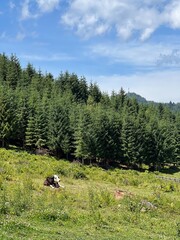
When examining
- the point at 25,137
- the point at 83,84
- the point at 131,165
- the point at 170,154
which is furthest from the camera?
the point at 83,84

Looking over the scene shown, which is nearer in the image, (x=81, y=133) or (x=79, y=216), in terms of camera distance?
(x=79, y=216)

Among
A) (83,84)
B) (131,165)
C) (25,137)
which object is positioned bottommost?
(131,165)

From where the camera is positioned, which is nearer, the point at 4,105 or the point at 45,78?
the point at 4,105

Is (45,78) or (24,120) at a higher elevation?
(45,78)

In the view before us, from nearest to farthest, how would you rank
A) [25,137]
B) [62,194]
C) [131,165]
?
[62,194] → [25,137] → [131,165]

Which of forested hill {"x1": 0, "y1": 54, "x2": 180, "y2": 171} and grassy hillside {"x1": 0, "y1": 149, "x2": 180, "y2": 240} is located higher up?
forested hill {"x1": 0, "y1": 54, "x2": 180, "y2": 171}

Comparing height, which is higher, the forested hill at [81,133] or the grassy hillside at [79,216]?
the forested hill at [81,133]

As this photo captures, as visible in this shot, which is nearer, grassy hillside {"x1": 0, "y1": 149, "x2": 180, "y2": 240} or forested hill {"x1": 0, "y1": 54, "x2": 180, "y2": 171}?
grassy hillside {"x1": 0, "y1": 149, "x2": 180, "y2": 240}

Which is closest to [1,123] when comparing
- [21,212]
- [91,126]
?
[91,126]

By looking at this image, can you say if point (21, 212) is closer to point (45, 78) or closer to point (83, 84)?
point (45, 78)

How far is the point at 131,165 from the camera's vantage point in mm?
84500

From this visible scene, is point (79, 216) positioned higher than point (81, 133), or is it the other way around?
point (81, 133)

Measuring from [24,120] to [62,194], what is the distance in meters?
50.5

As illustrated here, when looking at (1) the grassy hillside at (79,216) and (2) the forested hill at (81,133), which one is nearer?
(1) the grassy hillside at (79,216)
